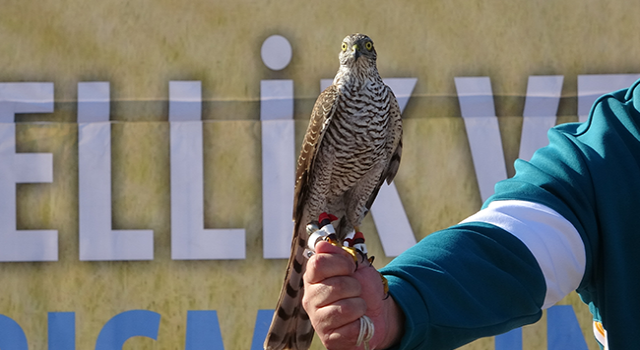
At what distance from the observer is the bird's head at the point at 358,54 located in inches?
56.4

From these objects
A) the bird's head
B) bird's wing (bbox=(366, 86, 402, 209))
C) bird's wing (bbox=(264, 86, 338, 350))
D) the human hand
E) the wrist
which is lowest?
bird's wing (bbox=(264, 86, 338, 350))

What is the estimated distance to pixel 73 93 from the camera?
7.53 ft

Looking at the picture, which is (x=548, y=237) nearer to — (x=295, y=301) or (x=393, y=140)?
(x=393, y=140)

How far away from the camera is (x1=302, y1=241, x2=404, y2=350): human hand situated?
0.72m

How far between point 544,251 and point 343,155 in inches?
24.6

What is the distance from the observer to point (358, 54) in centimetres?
143

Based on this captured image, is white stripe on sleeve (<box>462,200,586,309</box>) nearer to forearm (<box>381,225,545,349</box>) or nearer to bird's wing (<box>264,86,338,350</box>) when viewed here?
forearm (<box>381,225,545,349</box>)

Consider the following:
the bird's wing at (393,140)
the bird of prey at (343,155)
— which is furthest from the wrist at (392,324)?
the bird's wing at (393,140)

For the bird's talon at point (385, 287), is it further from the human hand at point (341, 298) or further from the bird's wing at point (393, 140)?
the bird's wing at point (393, 140)

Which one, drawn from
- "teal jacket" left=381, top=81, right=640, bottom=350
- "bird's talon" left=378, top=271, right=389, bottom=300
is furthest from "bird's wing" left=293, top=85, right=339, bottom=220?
"bird's talon" left=378, top=271, right=389, bottom=300

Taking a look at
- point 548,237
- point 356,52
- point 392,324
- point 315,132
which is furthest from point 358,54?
point 392,324

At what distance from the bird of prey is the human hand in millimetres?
688

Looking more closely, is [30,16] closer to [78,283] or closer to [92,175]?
[92,175]

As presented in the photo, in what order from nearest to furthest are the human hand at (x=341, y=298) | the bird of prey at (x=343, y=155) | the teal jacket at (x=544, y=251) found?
the human hand at (x=341, y=298) < the teal jacket at (x=544, y=251) < the bird of prey at (x=343, y=155)
